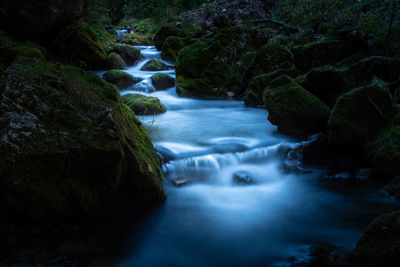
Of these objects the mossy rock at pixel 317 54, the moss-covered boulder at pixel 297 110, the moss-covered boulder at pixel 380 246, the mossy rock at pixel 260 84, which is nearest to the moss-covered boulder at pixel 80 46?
the mossy rock at pixel 260 84

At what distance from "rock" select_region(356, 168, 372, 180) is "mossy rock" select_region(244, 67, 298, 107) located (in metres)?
4.44

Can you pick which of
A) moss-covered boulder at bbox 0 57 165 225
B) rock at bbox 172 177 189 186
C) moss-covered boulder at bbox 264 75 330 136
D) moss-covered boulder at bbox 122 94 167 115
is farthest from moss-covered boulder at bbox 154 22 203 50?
moss-covered boulder at bbox 0 57 165 225

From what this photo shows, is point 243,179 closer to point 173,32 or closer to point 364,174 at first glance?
point 364,174

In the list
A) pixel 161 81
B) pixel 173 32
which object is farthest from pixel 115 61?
pixel 173 32

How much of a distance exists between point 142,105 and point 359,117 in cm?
514

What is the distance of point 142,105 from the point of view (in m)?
7.42

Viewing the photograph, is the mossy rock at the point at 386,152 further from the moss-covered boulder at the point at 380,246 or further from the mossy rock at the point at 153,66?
the mossy rock at the point at 153,66

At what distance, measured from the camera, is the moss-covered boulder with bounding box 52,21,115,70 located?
10508 mm

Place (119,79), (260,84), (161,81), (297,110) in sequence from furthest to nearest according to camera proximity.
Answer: (161,81) → (119,79) → (260,84) → (297,110)

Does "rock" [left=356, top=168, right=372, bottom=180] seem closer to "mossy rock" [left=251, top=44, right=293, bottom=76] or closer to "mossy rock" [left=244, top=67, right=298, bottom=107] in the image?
"mossy rock" [left=244, top=67, right=298, bottom=107]

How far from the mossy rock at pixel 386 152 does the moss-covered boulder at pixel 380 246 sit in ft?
7.53

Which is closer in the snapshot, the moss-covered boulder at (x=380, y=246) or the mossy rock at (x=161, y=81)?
the moss-covered boulder at (x=380, y=246)

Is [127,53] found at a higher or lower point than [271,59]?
higher

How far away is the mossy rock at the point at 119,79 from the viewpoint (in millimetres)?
9891
